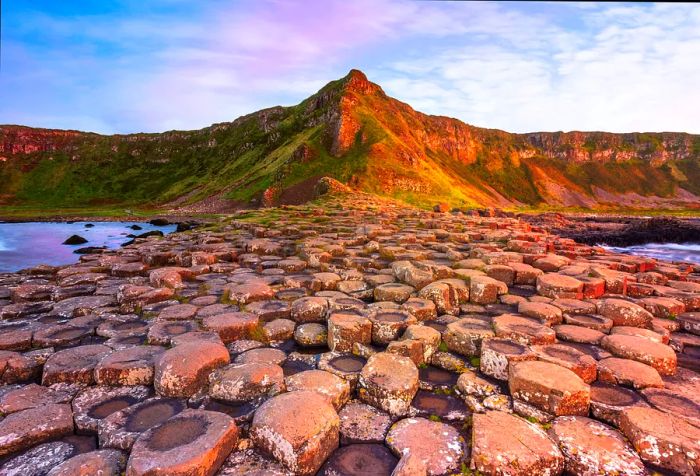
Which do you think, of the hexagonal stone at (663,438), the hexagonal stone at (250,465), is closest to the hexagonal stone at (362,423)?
the hexagonal stone at (250,465)

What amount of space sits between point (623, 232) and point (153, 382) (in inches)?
1269

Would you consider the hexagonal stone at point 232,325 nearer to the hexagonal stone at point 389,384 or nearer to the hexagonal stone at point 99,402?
the hexagonal stone at point 99,402

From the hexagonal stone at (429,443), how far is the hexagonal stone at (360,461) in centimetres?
8

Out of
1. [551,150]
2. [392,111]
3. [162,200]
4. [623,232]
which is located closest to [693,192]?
[551,150]

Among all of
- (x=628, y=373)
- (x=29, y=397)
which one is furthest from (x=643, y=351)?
(x=29, y=397)

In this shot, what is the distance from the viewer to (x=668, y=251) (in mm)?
22750

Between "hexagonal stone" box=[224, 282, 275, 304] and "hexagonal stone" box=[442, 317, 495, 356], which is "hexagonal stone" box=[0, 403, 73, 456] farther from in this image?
"hexagonal stone" box=[442, 317, 495, 356]

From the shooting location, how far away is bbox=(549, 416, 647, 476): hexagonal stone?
2412 mm

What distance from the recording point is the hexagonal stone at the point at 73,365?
3408 millimetres

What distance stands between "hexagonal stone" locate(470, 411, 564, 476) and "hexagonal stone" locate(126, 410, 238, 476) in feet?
5.63

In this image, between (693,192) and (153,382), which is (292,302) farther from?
(693,192)

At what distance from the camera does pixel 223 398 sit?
316 centimetres

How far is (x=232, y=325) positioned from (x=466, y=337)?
2.75 metres

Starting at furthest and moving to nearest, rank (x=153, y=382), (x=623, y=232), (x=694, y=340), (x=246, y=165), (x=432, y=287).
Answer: (x=246, y=165), (x=623, y=232), (x=432, y=287), (x=694, y=340), (x=153, y=382)
